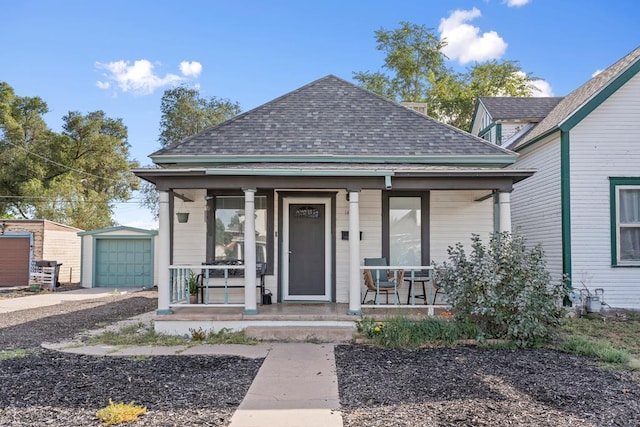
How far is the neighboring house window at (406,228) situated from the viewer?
28.4ft

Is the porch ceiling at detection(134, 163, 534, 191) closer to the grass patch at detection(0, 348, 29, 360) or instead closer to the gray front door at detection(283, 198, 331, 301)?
the gray front door at detection(283, 198, 331, 301)

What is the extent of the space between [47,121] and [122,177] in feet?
16.9

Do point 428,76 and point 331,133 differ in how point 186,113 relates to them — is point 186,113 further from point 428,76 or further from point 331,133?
point 331,133

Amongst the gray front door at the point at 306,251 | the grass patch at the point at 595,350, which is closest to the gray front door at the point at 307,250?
the gray front door at the point at 306,251

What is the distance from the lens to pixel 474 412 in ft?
12.7

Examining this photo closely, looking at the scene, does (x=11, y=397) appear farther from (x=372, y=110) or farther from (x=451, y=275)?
(x=372, y=110)

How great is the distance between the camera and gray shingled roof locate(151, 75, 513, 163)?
8.70 meters

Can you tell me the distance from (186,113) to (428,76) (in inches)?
524

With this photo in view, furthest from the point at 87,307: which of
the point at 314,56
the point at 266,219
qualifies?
the point at 314,56

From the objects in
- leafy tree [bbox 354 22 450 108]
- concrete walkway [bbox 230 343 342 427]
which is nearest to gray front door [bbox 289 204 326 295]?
concrete walkway [bbox 230 343 342 427]

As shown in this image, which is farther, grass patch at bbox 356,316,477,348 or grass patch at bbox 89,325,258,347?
grass patch at bbox 89,325,258,347

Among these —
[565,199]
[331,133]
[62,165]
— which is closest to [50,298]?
[331,133]

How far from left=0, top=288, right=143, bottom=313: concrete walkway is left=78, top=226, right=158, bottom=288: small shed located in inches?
35.6

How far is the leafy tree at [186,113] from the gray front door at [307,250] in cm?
1777
